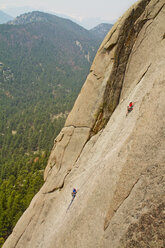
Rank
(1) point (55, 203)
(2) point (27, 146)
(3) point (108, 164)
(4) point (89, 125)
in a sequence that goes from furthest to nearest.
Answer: (2) point (27, 146) → (4) point (89, 125) → (1) point (55, 203) → (3) point (108, 164)

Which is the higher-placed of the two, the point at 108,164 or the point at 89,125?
the point at 108,164

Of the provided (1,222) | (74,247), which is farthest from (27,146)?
(74,247)

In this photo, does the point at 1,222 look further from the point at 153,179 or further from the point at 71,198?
the point at 153,179

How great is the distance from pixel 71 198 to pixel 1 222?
27.0m

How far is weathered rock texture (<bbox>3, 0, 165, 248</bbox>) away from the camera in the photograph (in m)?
6.99

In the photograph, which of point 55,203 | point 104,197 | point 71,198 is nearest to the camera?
point 104,197

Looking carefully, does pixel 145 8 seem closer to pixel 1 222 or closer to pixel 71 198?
pixel 71 198

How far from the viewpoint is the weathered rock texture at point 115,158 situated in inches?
275

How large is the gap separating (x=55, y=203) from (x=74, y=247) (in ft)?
20.5

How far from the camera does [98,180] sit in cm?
977

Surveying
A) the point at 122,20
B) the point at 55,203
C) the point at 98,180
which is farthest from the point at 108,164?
the point at 122,20

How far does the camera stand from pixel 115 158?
930 centimetres

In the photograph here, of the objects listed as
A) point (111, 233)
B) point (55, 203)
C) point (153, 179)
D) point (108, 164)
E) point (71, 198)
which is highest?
point (153, 179)

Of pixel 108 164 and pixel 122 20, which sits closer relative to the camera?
pixel 108 164
